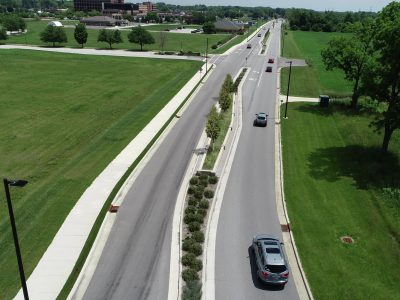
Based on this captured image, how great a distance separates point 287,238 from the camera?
2520 cm

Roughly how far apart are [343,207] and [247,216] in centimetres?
717

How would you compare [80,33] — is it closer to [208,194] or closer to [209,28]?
[209,28]

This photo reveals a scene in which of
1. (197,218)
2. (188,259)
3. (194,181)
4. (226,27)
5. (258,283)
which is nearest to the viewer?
(258,283)

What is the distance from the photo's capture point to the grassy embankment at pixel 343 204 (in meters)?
21.7

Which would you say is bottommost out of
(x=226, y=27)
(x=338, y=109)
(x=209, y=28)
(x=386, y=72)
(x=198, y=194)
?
(x=198, y=194)

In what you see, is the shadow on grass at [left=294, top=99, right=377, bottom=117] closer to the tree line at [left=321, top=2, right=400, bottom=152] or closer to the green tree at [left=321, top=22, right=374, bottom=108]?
the green tree at [left=321, top=22, right=374, bottom=108]

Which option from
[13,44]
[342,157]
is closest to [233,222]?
[342,157]

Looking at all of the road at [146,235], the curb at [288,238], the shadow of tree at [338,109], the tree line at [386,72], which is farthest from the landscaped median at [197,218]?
the shadow of tree at [338,109]

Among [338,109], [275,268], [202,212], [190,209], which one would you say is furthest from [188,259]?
[338,109]

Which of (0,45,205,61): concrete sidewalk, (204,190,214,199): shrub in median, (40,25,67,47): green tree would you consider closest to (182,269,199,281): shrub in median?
(204,190,214,199): shrub in median

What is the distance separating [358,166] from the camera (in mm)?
35250

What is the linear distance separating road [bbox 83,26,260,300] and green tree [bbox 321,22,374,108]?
892 inches

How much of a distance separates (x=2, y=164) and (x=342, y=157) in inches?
1214

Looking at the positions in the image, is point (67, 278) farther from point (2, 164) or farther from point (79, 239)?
point (2, 164)
